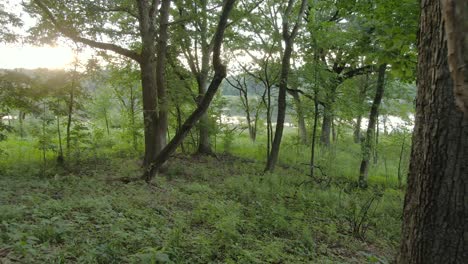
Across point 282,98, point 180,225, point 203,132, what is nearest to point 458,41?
point 180,225

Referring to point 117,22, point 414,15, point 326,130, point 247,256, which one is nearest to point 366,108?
point 326,130

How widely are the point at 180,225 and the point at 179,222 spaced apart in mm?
113

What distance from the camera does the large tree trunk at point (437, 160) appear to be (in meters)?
2.07

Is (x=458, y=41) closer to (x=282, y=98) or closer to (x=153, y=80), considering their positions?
(x=153, y=80)

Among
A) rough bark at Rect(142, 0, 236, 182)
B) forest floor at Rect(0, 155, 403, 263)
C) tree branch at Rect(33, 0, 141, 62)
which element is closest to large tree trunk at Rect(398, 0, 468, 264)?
forest floor at Rect(0, 155, 403, 263)

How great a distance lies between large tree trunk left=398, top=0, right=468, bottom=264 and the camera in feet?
6.78

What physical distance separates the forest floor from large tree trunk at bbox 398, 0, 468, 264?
1469mm

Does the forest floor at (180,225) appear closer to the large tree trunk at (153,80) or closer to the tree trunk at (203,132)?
the large tree trunk at (153,80)

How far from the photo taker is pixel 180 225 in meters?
5.20

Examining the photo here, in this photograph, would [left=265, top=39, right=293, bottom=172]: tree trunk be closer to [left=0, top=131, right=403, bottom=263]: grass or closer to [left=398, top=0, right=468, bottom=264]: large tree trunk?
[left=0, top=131, right=403, bottom=263]: grass

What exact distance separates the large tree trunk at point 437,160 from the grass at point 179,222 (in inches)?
63.8

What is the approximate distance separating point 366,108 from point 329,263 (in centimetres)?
1179

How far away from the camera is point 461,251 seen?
2.12 metres

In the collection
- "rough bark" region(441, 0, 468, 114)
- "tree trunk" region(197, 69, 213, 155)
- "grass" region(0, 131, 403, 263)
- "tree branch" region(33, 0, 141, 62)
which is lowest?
"grass" region(0, 131, 403, 263)
